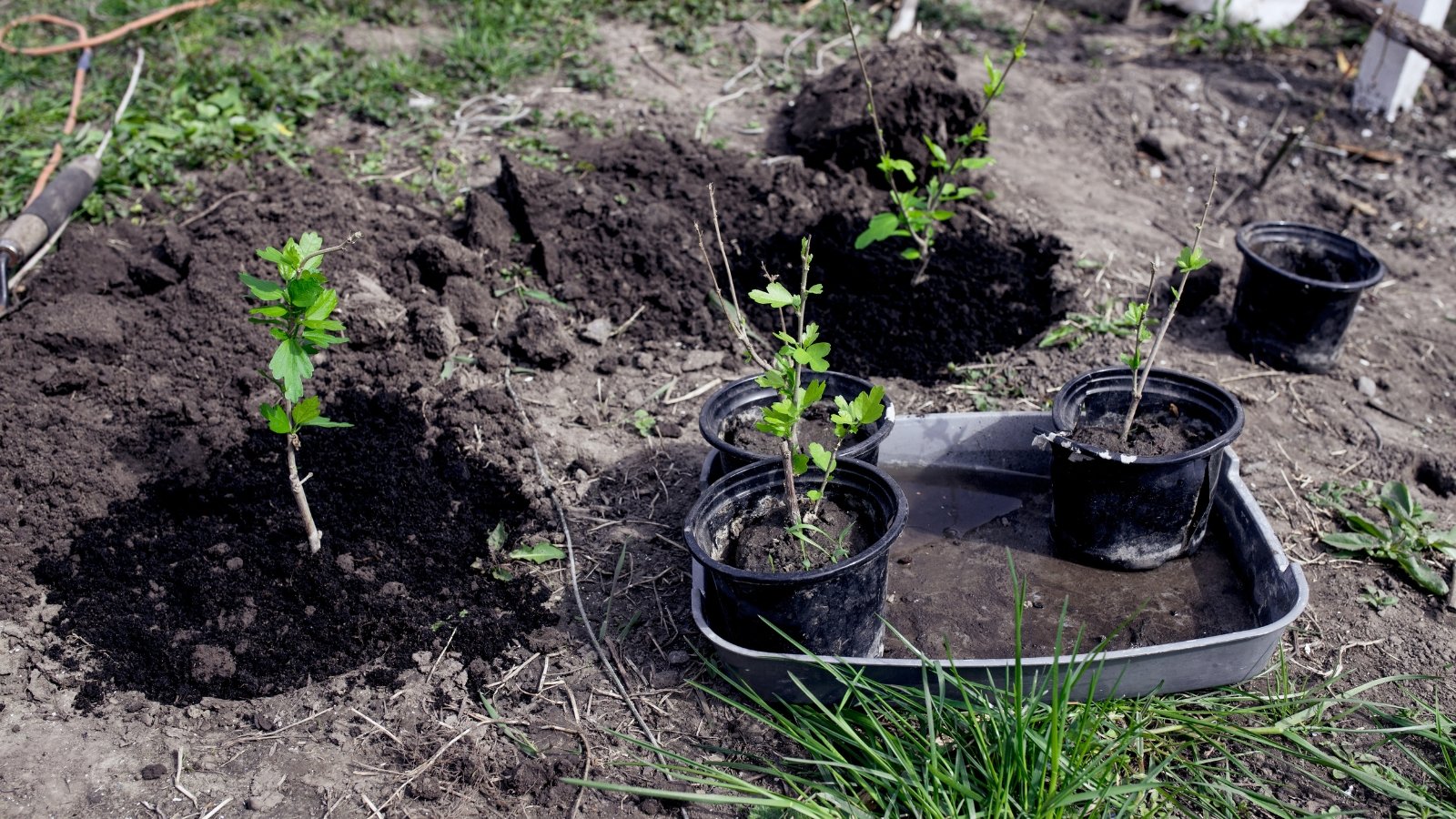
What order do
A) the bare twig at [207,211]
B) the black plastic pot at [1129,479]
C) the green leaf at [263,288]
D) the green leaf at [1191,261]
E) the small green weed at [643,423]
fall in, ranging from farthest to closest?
1. the bare twig at [207,211]
2. the small green weed at [643,423]
3. the black plastic pot at [1129,479]
4. the green leaf at [1191,261]
5. the green leaf at [263,288]

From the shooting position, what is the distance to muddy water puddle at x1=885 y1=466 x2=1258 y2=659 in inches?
117

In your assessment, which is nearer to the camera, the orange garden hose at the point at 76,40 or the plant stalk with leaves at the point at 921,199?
the plant stalk with leaves at the point at 921,199

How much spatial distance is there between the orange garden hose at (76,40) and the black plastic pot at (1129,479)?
4.56 meters

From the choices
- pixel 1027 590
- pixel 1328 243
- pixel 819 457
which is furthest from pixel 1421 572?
pixel 819 457

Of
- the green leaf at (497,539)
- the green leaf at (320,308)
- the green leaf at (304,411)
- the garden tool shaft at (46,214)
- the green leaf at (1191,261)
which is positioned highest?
the green leaf at (1191,261)

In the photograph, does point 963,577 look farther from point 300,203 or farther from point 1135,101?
point 1135,101

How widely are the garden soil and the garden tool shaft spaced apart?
99mm

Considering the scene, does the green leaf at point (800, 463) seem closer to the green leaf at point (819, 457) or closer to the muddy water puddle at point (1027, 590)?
the green leaf at point (819, 457)

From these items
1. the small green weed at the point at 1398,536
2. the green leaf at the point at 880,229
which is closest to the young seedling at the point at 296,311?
the green leaf at the point at 880,229

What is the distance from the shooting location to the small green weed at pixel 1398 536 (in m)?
3.09

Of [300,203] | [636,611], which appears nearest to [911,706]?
[636,611]

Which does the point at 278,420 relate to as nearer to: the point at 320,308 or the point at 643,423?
the point at 320,308

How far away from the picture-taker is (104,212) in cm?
447

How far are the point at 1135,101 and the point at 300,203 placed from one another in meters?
4.43
